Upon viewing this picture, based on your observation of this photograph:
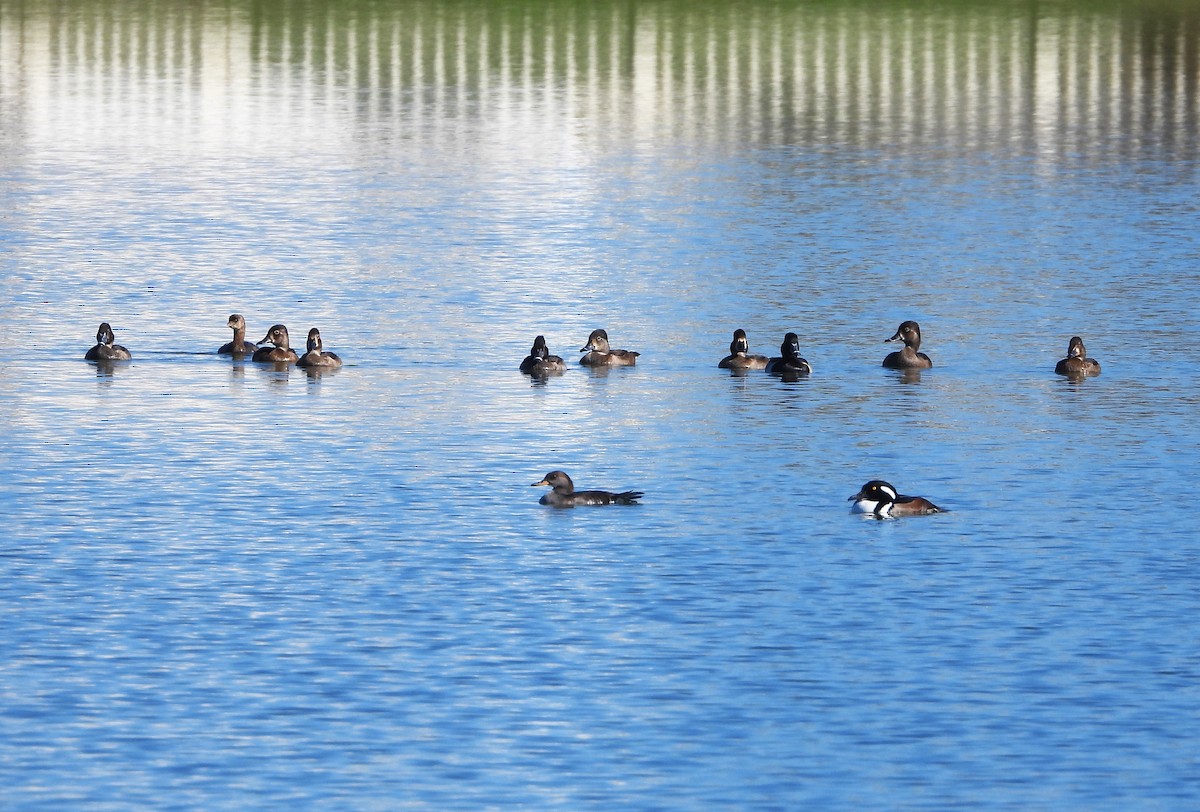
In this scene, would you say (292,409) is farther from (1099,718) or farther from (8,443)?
(1099,718)

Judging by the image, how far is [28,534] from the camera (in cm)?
2772

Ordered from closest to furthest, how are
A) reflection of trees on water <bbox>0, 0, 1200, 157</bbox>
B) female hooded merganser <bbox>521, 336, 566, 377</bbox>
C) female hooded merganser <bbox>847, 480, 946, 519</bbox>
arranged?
1. female hooded merganser <bbox>847, 480, 946, 519</bbox>
2. female hooded merganser <bbox>521, 336, 566, 377</bbox>
3. reflection of trees on water <bbox>0, 0, 1200, 157</bbox>

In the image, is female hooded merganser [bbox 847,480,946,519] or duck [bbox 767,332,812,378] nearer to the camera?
female hooded merganser [bbox 847,480,946,519]

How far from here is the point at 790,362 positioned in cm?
3831

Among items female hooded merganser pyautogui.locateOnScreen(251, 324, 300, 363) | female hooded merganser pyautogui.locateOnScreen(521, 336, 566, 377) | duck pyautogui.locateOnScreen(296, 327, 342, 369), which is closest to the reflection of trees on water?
female hooded merganser pyautogui.locateOnScreen(251, 324, 300, 363)

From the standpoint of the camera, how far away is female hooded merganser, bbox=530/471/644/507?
28812 millimetres

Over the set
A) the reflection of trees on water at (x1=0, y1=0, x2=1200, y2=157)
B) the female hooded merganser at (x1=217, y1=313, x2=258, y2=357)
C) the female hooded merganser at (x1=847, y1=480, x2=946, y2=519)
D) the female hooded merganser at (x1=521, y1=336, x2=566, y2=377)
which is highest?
the reflection of trees on water at (x1=0, y1=0, x2=1200, y2=157)

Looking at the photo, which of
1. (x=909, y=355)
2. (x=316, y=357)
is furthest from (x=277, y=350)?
(x=909, y=355)

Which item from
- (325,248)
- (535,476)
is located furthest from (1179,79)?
(535,476)

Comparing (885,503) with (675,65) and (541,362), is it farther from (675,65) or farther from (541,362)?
(675,65)

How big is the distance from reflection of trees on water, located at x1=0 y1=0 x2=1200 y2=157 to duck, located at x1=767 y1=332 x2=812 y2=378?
38.0 metres

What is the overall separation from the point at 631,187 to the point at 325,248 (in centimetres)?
1338

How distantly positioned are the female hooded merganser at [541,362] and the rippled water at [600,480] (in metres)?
0.32

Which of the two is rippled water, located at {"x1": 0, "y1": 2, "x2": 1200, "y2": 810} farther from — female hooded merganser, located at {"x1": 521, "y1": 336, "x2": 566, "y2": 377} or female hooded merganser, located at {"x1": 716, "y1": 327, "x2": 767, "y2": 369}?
female hooded merganser, located at {"x1": 716, "y1": 327, "x2": 767, "y2": 369}
